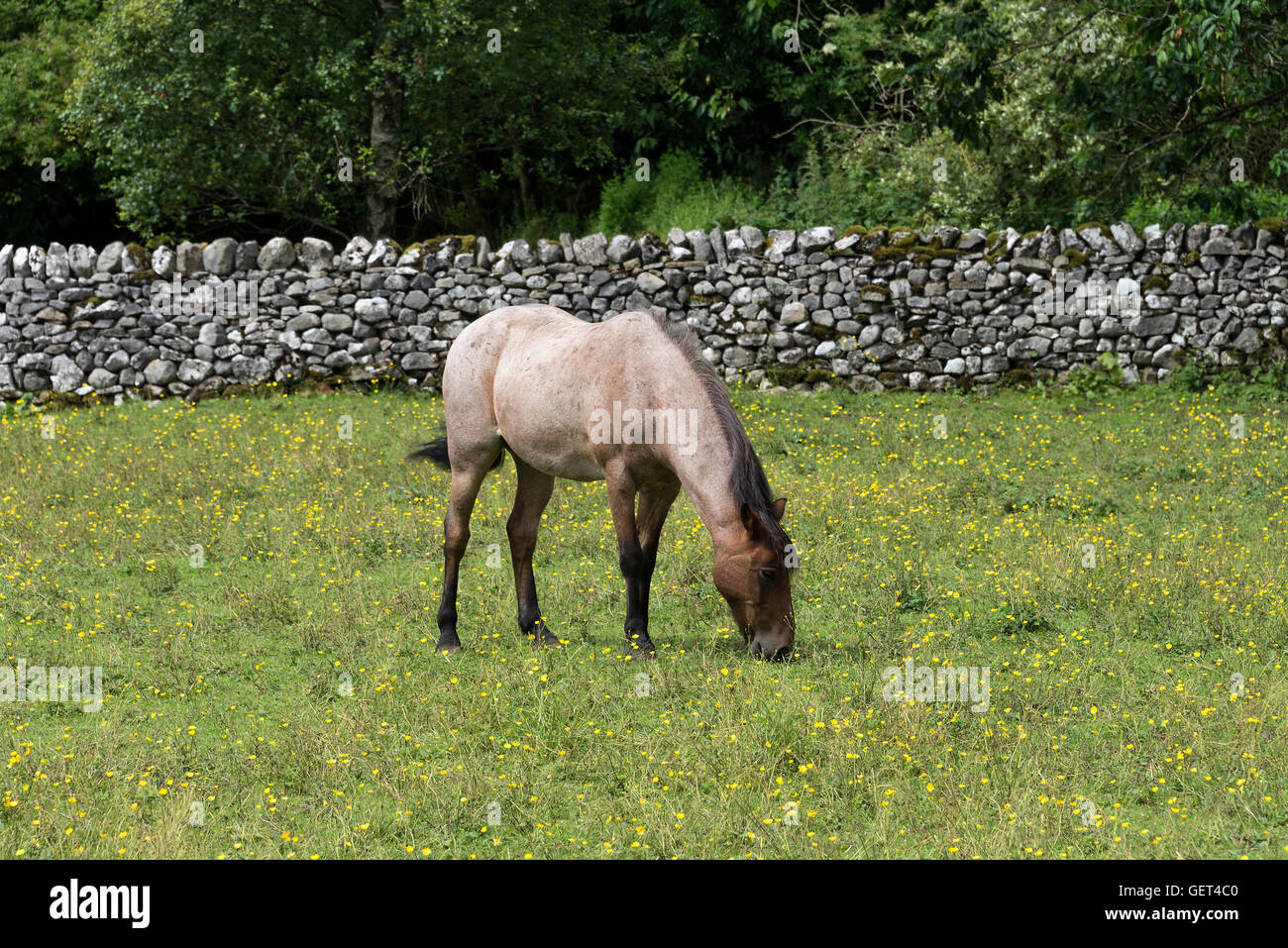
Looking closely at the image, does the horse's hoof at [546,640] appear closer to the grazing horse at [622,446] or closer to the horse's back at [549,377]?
the grazing horse at [622,446]

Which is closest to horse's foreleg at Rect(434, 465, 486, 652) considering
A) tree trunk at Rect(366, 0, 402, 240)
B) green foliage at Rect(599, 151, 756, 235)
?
green foliage at Rect(599, 151, 756, 235)

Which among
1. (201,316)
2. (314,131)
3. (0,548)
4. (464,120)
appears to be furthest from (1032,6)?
(0,548)

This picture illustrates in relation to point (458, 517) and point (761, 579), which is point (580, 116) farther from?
point (761, 579)

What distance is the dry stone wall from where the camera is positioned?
1656 cm

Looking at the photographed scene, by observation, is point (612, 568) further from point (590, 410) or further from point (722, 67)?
point (722, 67)

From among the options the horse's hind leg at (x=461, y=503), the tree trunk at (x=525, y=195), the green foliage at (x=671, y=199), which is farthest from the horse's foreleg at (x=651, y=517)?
the tree trunk at (x=525, y=195)

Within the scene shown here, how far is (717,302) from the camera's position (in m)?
17.0

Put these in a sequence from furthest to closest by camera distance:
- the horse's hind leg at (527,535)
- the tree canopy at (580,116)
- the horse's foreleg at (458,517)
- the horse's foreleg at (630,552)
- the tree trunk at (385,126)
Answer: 1. the tree trunk at (385,126)
2. the tree canopy at (580,116)
3. the horse's hind leg at (527,535)
4. the horse's foreleg at (458,517)
5. the horse's foreleg at (630,552)

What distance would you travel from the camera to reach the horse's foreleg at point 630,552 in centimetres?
744

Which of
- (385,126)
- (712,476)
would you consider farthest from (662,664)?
(385,126)

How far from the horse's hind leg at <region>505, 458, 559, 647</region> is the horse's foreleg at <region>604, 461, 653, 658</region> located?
75 centimetres

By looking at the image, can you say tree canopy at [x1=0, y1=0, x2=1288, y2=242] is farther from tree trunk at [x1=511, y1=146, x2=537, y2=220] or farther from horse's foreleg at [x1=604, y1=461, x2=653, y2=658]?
horse's foreleg at [x1=604, y1=461, x2=653, y2=658]

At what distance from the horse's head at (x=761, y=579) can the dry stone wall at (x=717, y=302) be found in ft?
32.5

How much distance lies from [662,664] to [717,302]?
33.7ft
